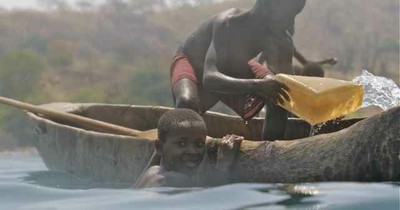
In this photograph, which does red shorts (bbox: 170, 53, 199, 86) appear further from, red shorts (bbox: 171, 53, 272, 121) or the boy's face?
the boy's face

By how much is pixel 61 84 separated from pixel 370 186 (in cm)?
4016

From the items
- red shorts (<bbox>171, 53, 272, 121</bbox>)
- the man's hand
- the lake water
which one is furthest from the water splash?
the lake water

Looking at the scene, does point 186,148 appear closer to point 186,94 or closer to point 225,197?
point 225,197

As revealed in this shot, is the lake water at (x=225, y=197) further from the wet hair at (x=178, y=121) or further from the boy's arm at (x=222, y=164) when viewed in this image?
the wet hair at (x=178, y=121)

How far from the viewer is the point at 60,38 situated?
53.6 metres

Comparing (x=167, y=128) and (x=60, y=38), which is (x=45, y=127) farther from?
(x=60, y=38)

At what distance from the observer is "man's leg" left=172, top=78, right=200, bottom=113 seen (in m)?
5.82

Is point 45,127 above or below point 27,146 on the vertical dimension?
below

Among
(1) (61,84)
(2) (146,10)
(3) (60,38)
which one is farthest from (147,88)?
(2) (146,10)

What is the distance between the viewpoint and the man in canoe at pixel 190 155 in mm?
4258

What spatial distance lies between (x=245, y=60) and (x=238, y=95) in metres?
0.36

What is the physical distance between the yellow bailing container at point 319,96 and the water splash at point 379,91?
1907mm

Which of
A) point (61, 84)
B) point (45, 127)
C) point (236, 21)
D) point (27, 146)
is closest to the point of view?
point (236, 21)

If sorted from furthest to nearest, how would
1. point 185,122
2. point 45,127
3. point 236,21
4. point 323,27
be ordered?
point 323,27 → point 45,127 → point 236,21 → point 185,122
